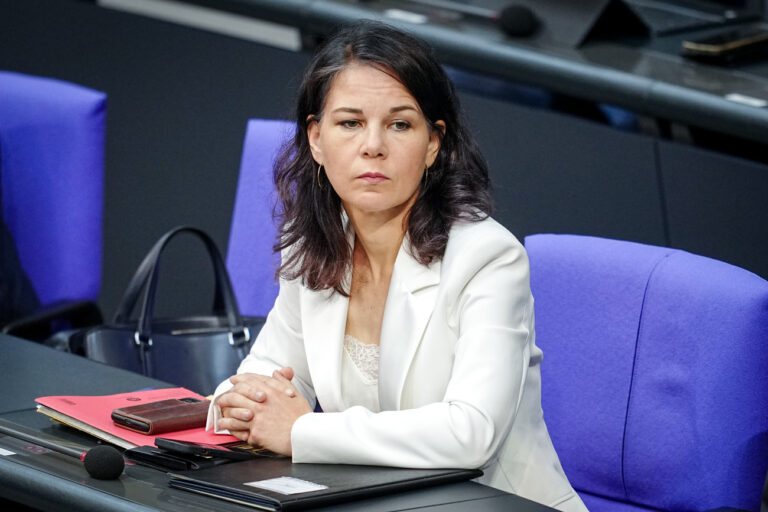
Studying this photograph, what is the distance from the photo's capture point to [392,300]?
73.5 inches

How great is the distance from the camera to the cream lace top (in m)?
1.92

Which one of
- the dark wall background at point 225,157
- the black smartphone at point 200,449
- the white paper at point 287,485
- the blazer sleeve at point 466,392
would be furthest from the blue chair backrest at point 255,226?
the white paper at point 287,485

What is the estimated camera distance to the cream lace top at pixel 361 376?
75.8 inches

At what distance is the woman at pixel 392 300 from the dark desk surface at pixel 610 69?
1254 millimetres

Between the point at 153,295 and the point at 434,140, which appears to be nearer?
the point at 434,140

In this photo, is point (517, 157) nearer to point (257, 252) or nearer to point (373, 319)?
point (257, 252)

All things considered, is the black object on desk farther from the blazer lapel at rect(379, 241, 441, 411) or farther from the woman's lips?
the woman's lips

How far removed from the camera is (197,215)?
4312 millimetres

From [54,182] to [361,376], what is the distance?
1510mm

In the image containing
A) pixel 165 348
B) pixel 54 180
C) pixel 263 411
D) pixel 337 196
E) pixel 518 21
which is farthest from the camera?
pixel 518 21

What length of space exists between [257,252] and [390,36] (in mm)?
1183

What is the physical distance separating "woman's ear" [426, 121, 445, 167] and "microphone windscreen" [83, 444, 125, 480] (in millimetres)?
698

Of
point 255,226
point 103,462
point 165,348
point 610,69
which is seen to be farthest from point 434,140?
point 610,69

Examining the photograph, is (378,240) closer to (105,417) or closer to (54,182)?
(105,417)
